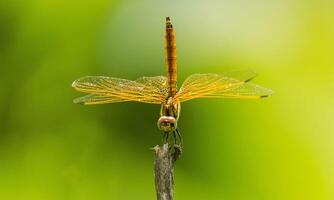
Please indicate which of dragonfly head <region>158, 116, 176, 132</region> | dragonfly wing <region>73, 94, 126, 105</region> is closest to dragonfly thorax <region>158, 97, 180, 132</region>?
dragonfly head <region>158, 116, 176, 132</region>

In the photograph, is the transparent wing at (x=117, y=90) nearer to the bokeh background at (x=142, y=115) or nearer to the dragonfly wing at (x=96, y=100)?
the dragonfly wing at (x=96, y=100)

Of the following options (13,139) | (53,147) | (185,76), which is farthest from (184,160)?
(13,139)

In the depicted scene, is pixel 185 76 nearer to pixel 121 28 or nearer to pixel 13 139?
pixel 121 28

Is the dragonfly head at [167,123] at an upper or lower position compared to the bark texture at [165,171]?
upper

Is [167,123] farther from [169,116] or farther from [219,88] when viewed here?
[219,88]

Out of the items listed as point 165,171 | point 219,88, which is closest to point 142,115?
point 219,88

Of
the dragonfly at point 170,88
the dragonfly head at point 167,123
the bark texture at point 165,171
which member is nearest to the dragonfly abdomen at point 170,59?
the dragonfly at point 170,88

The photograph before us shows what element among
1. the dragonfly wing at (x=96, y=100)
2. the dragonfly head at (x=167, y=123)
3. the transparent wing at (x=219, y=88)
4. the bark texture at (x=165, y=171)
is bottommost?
the bark texture at (x=165, y=171)
